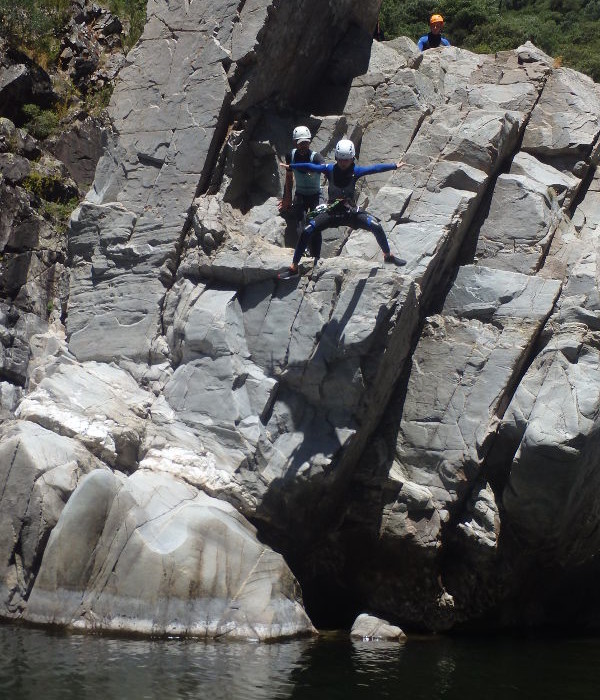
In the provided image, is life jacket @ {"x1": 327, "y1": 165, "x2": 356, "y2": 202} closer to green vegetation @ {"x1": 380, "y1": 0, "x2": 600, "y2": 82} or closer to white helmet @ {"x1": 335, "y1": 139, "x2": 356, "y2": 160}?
white helmet @ {"x1": 335, "y1": 139, "x2": 356, "y2": 160}

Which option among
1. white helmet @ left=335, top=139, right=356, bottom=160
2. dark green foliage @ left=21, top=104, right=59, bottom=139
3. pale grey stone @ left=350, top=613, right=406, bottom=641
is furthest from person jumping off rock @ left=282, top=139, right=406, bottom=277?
dark green foliage @ left=21, top=104, right=59, bottom=139

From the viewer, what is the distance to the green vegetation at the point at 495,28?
29259mm

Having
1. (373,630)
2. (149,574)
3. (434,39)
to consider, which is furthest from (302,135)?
(373,630)

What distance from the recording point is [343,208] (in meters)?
14.0

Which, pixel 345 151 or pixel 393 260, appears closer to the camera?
pixel 345 151

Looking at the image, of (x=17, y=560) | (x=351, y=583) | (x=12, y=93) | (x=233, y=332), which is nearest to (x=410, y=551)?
(x=351, y=583)

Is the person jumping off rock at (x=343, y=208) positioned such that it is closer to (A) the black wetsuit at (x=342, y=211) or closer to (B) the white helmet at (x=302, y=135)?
(A) the black wetsuit at (x=342, y=211)

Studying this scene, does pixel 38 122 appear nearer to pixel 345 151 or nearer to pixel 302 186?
pixel 302 186

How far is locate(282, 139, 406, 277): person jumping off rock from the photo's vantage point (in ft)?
45.9

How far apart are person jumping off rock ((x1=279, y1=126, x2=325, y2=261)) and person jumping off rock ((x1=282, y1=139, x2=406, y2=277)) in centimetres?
64

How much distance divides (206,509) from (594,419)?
5429mm

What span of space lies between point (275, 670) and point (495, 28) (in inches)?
936

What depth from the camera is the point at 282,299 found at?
48.0ft

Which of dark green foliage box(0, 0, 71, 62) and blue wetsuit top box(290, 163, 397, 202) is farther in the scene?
dark green foliage box(0, 0, 71, 62)
